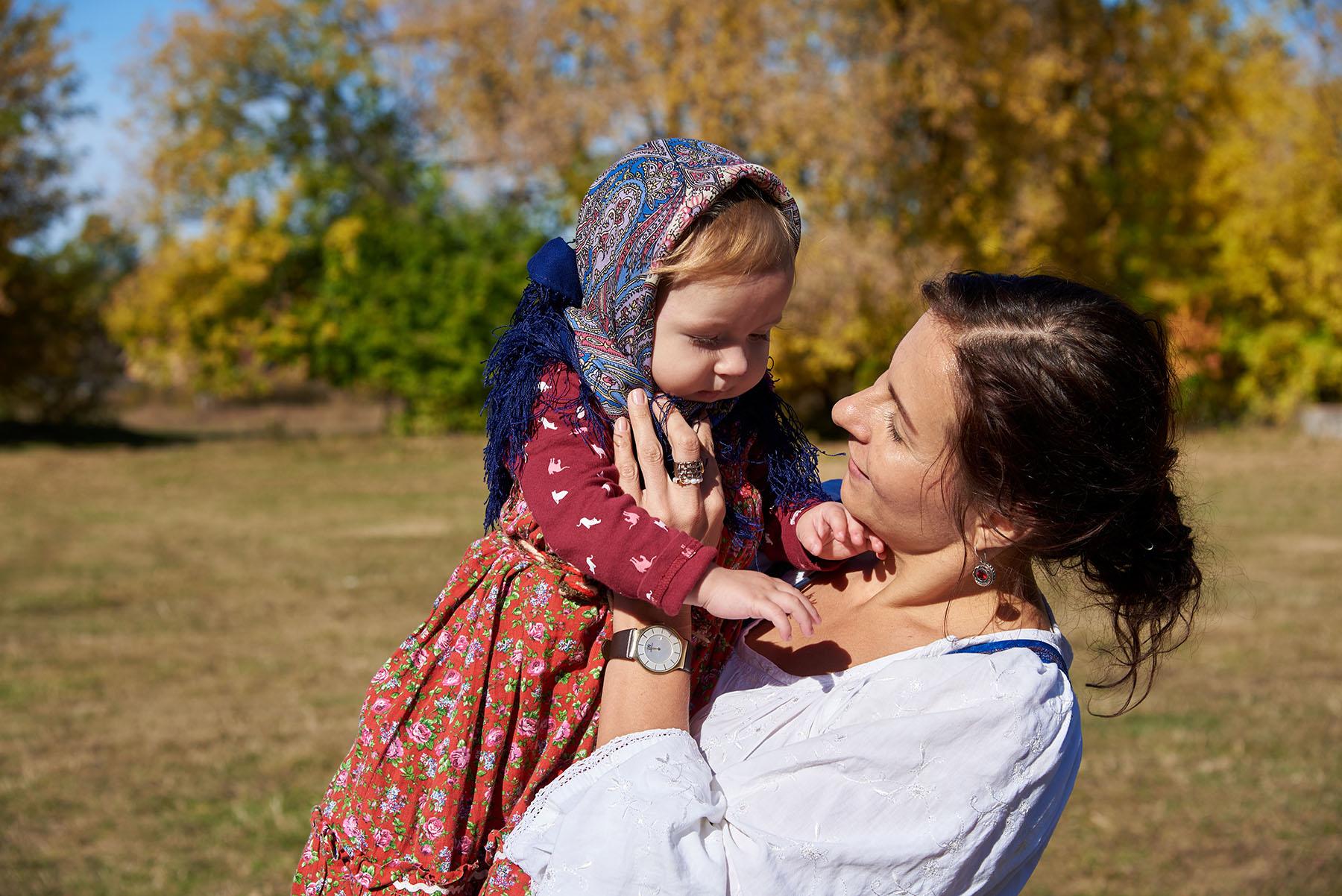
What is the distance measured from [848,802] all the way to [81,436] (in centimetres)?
2059

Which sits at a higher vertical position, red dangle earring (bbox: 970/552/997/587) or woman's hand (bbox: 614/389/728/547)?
woman's hand (bbox: 614/389/728/547)

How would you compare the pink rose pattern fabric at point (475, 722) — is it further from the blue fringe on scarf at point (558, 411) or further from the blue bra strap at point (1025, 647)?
the blue bra strap at point (1025, 647)

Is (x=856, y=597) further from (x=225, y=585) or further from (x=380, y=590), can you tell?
(x=225, y=585)

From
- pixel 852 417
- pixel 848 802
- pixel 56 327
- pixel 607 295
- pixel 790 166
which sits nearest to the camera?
pixel 848 802

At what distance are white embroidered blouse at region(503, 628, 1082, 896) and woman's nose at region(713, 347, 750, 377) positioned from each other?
527 mm

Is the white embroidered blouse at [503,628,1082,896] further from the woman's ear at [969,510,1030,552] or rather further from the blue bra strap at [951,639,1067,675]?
the woman's ear at [969,510,1030,552]

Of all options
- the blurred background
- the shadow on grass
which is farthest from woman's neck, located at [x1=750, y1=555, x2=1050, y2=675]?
the shadow on grass

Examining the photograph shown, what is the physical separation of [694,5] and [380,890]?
16324 mm

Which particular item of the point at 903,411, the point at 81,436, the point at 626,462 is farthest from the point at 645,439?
the point at 81,436

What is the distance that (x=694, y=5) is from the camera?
55.3 feet

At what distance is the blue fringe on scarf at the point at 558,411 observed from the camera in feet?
6.48

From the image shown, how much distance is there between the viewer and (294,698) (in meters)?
6.62

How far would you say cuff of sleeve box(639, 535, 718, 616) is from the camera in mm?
1805

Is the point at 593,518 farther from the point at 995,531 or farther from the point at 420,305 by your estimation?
the point at 420,305
